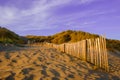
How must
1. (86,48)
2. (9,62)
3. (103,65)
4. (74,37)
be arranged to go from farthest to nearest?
(74,37) → (86,48) → (103,65) → (9,62)

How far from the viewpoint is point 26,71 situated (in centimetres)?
781

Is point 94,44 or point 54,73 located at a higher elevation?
point 94,44

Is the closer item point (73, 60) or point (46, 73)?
point (46, 73)

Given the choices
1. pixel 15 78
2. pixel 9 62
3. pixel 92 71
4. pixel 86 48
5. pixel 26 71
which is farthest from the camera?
pixel 86 48

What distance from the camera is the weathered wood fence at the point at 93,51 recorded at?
1076 cm

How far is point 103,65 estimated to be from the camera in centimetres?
1097

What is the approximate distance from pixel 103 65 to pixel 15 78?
4.99m

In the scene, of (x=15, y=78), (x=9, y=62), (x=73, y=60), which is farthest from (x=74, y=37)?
(x=15, y=78)

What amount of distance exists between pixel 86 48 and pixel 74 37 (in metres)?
20.9

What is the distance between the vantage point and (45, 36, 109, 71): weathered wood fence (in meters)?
10.8

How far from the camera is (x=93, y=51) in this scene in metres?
11.5

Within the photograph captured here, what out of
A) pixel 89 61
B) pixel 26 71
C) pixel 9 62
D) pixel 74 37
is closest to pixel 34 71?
pixel 26 71

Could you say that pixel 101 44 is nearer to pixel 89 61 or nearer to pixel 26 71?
pixel 89 61

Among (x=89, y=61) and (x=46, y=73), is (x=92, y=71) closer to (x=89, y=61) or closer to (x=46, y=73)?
(x=89, y=61)
